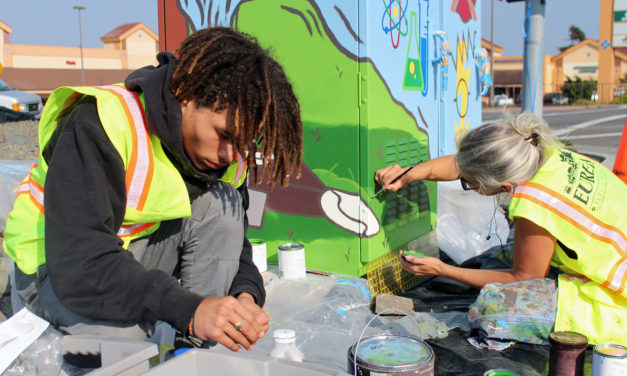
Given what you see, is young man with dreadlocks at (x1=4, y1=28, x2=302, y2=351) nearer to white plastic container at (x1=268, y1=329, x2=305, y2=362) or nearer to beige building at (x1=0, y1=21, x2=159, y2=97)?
white plastic container at (x1=268, y1=329, x2=305, y2=362)

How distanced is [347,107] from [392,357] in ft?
4.45

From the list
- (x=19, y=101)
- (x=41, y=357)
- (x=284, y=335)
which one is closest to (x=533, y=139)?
(x=284, y=335)

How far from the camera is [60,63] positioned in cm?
2983

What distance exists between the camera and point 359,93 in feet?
8.28

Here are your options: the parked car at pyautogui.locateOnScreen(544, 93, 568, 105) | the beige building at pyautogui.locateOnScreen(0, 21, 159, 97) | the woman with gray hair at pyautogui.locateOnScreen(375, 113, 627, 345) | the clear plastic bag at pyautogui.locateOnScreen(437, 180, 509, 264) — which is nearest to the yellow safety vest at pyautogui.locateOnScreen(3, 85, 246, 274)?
the woman with gray hair at pyautogui.locateOnScreen(375, 113, 627, 345)

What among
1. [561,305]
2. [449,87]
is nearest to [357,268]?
[561,305]

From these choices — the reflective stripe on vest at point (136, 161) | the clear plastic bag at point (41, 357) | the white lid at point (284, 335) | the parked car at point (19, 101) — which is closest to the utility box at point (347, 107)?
the white lid at point (284, 335)

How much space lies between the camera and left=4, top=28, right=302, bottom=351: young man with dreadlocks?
1327 mm

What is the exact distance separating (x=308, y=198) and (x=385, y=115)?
1.84 feet

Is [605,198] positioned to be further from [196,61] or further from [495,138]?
[196,61]

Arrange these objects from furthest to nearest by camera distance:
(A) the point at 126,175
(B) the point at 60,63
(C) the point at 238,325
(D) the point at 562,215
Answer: (B) the point at 60,63 → (D) the point at 562,215 → (A) the point at 126,175 → (C) the point at 238,325

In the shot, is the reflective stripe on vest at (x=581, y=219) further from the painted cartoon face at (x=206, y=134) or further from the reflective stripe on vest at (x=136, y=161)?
the reflective stripe on vest at (x=136, y=161)

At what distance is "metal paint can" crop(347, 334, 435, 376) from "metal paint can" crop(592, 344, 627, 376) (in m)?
0.59

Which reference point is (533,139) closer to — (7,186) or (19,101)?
(7,186)
